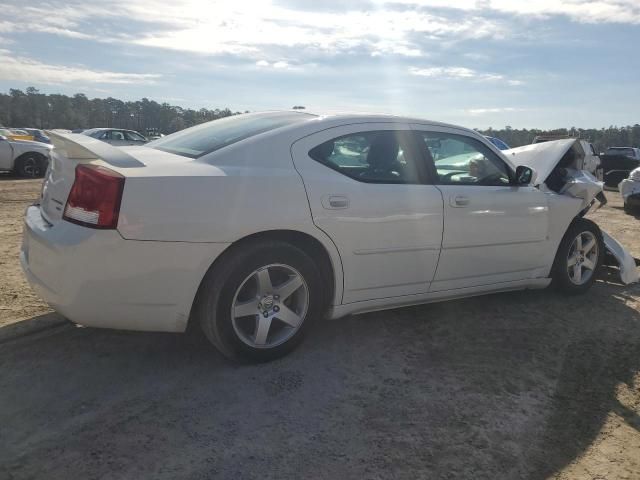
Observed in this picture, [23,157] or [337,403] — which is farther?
[23,157]

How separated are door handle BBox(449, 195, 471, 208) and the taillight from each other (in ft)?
7.06

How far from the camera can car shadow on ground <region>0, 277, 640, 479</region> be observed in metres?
2.28

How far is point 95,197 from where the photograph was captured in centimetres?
263

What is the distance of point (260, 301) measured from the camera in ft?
10.0

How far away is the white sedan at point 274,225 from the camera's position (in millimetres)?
2674

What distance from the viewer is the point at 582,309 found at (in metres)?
4.45

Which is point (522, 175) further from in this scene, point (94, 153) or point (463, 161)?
point (94, 153)

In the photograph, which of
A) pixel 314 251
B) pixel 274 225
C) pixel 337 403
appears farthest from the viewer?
pixel 314 251

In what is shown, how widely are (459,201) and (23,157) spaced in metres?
13.9

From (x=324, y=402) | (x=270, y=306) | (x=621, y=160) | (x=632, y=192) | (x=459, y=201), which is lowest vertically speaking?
(x=324, y=402)

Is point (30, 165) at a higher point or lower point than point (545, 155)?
lower

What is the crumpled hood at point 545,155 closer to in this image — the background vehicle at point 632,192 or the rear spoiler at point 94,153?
the rear spoiler at point 94,153

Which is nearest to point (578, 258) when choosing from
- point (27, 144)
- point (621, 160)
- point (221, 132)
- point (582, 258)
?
point (582, 258)

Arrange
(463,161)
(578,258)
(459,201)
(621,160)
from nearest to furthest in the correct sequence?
1. (459,201)
2. (463,161)
3. (578,258)
4. (621,160)
